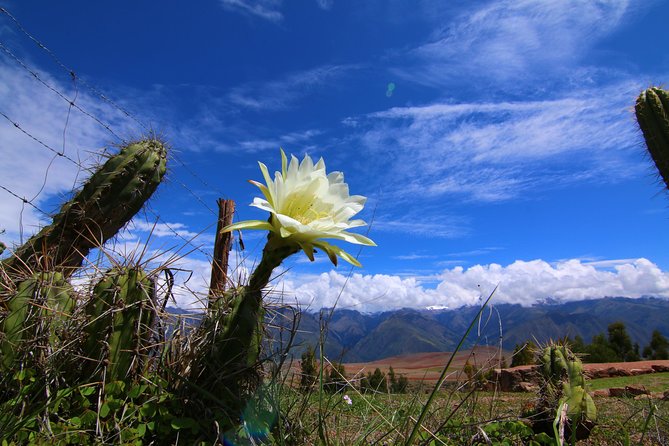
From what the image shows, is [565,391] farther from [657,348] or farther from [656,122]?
[657,348]

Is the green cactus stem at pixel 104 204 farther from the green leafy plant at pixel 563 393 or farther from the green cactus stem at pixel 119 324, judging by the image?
the green leafy plant at pixel 563 393

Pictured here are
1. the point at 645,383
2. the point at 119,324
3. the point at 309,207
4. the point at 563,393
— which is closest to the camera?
the point at 309,207

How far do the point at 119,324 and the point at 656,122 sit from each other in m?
6.01

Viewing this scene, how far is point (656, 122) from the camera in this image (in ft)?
16.4

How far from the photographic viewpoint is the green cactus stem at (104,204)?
3180 millimetres

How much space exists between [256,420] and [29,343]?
3.86 feet

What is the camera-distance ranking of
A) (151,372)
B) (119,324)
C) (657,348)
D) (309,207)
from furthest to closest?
(657,348) → (151,372) → (119,324) → (309,207)

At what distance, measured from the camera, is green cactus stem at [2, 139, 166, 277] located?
318cm

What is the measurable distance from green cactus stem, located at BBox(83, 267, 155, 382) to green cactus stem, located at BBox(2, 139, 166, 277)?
1.47 meters

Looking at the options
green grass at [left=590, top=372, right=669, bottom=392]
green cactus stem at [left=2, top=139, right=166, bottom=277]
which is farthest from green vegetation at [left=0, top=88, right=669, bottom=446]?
green grass at [left=590, top=372, right=669, bottom=392]

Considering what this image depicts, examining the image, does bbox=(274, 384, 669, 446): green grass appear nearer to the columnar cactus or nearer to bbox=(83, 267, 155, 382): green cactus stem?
the columnar cactus

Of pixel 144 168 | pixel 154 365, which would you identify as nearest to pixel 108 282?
pixel 154 365

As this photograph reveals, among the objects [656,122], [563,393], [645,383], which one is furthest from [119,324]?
[645,383]

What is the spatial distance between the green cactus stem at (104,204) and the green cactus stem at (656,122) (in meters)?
5.52
